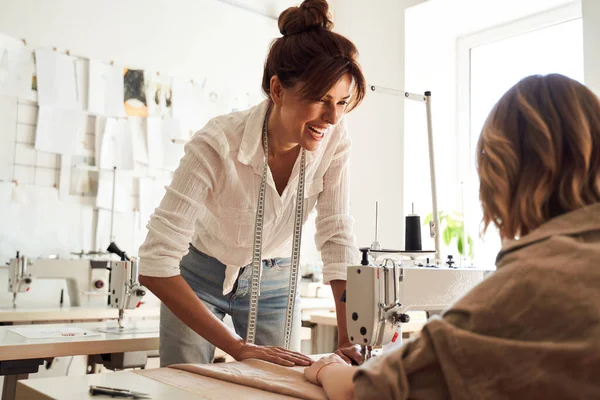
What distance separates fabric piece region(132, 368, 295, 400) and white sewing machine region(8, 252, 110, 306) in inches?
76.1

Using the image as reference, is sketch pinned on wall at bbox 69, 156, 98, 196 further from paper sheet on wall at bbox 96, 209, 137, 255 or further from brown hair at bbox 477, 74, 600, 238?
brown hair at bbox 477, 74, 600, 238

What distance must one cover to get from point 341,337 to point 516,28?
10.2 ft

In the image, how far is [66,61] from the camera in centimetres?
387

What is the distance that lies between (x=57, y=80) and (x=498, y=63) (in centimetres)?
291

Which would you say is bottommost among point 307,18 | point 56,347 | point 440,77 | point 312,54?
point 56,347

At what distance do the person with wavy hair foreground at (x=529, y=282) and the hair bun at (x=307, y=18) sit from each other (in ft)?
2.65

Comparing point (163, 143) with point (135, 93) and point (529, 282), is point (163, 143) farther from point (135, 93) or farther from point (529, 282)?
point (529, 282)

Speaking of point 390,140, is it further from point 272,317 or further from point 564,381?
point 564,381

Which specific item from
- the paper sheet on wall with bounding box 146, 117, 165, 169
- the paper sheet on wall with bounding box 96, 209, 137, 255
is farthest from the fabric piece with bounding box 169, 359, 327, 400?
the paper sheet on wall with bounding box 146, 117, 165, 169

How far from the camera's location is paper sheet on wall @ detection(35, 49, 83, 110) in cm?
376

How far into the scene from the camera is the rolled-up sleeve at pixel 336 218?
174cm

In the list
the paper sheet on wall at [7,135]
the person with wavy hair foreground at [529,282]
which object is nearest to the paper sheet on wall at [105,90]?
the paper sheet on wall at [7,135]

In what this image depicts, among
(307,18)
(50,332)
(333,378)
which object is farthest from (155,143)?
(333,378)

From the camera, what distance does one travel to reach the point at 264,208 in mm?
1688
